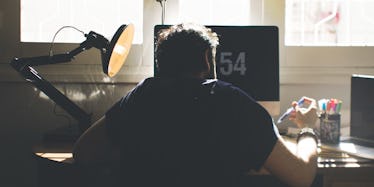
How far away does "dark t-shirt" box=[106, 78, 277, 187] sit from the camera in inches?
53.7

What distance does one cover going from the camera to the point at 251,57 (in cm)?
223

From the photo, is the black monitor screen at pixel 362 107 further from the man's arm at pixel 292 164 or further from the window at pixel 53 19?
the window at pixel 53 19

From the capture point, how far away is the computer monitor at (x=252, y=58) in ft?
7.28

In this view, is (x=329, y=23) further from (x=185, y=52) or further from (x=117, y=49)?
(x=185, y=52)

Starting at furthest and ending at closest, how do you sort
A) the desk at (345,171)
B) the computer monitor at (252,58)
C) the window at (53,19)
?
the window at (53,19), the computer monitor at (252,58), the desk at (345,171)

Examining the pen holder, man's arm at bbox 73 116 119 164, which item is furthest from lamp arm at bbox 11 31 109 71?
the pen holder

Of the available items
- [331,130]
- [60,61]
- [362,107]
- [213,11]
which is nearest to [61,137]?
[60,61]

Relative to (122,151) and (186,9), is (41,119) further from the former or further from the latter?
(122,151)

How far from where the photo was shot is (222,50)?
2.22 meters

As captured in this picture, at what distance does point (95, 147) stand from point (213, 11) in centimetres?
118

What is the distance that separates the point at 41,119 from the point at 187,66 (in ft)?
4.30

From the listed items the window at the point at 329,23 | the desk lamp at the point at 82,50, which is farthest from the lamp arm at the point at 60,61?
the window at the point at 329,23

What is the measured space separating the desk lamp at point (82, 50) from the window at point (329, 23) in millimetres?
894

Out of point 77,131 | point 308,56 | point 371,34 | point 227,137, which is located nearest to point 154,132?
point 227,137
